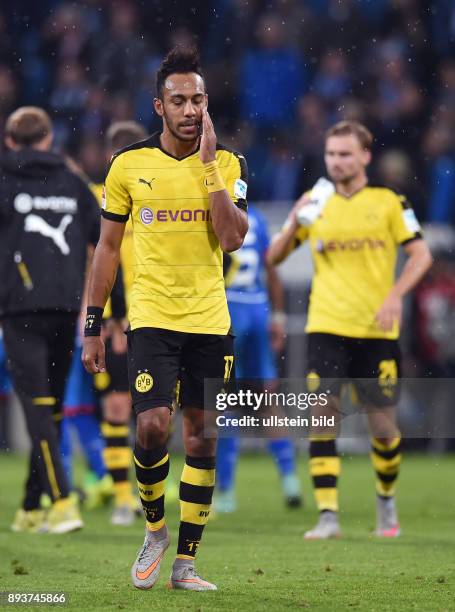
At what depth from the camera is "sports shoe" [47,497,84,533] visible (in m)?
7.93

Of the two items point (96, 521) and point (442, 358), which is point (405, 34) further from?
point (96, 521)

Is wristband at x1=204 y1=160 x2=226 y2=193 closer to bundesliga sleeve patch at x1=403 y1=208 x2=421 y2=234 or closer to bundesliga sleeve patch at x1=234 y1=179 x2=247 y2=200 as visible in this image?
bundesliga sleeve patch at x1=234 y1=179 x2=247 y2=200

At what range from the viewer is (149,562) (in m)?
5.86

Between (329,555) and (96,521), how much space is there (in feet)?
7.86

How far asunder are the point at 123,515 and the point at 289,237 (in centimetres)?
208

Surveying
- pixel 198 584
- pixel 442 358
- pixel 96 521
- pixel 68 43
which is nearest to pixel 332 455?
pixel 96 521

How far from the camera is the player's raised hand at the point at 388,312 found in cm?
792

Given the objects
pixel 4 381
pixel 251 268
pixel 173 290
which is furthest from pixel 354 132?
pixel 4 381

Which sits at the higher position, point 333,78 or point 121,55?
point 121,55

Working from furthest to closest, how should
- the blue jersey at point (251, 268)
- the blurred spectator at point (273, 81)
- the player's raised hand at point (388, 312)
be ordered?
the blurred spectator at point (273, 81) → the blue jersey at point (251, 268) → the player's raised hand at point (388, 312)

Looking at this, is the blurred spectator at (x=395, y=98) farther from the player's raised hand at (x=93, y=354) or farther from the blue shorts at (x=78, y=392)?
the player's raised hand at (x=93, y=354)

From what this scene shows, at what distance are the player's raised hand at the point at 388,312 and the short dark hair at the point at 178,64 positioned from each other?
2.41m

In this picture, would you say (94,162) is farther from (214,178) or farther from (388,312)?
(214,178)

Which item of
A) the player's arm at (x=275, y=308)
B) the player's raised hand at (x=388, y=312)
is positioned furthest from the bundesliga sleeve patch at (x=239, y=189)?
the player's arm at (x=275, y=308)
